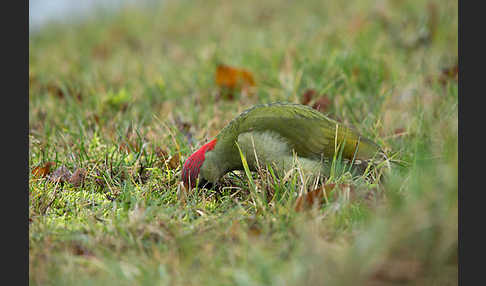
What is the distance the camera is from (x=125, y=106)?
191 inches

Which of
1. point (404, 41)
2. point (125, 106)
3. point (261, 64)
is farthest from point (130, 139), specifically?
point (404, 41)

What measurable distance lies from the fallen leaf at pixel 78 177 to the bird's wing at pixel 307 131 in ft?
3.17

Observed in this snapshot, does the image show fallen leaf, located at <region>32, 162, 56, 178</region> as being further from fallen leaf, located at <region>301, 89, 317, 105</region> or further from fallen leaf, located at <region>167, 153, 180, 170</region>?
fallen leaf, located at <region>301, 89, 317, 105</region>

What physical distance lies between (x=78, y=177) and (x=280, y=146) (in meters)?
1.22

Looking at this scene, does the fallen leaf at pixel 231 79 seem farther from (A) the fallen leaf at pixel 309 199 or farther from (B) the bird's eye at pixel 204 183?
(A) the fallen leaf at pixel 309 199

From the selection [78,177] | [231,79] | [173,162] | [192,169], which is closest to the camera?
[192,169]

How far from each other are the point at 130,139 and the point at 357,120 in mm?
1702

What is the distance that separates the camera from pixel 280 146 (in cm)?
334

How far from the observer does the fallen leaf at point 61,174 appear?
3408mm

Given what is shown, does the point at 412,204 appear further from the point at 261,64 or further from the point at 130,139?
the point at 261,64

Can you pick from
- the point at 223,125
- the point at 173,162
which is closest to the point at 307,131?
the point at 173,162

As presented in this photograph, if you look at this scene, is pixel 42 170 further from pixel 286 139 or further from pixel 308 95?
pixel 308 95

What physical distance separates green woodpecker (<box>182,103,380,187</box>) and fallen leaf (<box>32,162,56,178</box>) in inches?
35.1

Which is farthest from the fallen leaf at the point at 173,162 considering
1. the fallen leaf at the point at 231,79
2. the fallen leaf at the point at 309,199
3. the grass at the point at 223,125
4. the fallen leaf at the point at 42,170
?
the fallen leaf at the point at 231,79
